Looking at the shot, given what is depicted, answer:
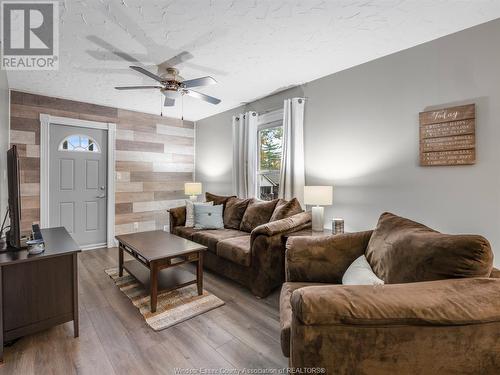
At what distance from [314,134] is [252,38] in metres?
1.48

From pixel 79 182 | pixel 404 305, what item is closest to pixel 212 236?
pixel 404 305

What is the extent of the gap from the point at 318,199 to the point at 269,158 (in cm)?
146

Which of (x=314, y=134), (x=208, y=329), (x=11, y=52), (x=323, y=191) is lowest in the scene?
(x=208, y=329)

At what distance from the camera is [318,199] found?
9.37 feet

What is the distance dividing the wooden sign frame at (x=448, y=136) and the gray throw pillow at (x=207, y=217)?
2.63m

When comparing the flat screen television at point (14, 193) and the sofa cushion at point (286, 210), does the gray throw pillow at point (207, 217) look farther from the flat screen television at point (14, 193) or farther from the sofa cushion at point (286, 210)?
the flat screen television at point (14, 193)

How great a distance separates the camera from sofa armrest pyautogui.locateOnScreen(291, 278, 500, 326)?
3.18ft

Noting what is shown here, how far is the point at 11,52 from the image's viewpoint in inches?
100

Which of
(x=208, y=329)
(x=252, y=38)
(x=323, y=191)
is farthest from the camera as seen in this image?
(x=323, y=191)

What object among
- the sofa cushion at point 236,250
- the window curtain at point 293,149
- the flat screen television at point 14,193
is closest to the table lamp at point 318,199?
the window curtain at point 293,149

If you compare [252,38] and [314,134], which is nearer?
[252,38]

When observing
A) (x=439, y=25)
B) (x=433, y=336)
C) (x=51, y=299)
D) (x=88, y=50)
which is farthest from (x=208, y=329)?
(x=439, y=25)

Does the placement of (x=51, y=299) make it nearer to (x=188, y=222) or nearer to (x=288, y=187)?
(x=188, y=222)

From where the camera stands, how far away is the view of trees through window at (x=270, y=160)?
3961mm
